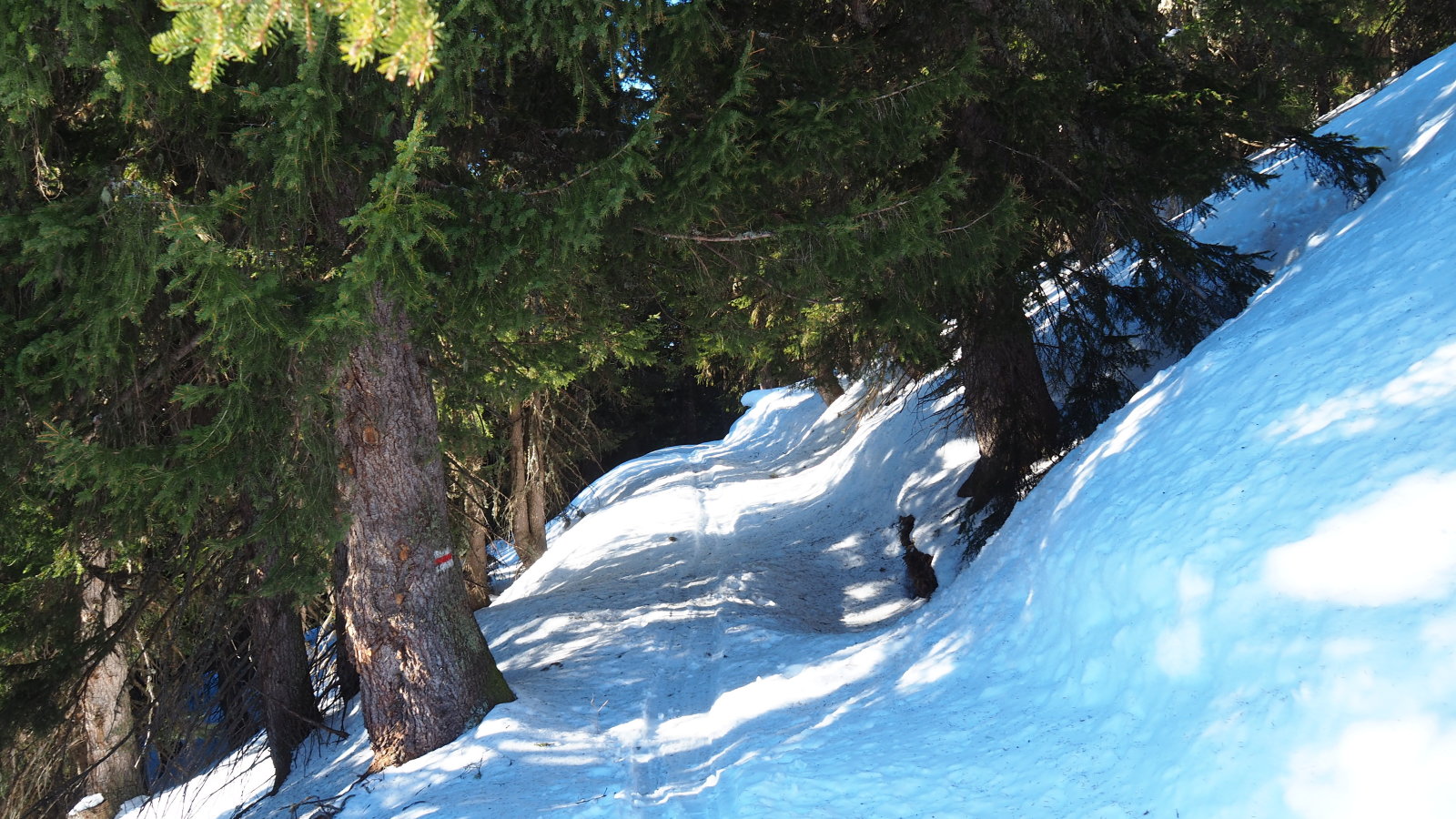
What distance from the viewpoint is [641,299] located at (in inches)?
339

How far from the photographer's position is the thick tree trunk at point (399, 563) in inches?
242

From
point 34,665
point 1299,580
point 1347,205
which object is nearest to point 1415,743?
point 1299,580

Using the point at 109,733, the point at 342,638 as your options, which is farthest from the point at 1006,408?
the point at 109,733

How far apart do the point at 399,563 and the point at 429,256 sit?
7.27 ft

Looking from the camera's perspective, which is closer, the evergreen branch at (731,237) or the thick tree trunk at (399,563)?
the thick tree trunk at (399,563)

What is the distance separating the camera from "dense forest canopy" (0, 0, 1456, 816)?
Result: 498cm

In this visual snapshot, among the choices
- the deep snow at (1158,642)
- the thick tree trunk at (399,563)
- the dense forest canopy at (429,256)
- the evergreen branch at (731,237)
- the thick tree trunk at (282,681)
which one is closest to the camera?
the deep snow at (1158,642)

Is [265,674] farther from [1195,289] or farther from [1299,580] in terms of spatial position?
[1195,289]

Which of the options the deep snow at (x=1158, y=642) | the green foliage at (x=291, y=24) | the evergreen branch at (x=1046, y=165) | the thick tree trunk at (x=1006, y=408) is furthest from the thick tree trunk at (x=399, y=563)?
the evergreen branch at (x=1046, y=165)

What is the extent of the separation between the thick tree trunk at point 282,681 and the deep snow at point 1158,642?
237 mm

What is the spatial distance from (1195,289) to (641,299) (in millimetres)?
5299

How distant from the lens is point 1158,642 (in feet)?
15.3

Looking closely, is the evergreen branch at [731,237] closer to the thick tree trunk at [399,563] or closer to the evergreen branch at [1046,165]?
the thick tree trunk at [399,563]

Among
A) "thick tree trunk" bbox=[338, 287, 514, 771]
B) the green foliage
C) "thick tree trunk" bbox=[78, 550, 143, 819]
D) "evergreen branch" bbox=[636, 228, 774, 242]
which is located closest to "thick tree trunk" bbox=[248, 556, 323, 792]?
"thick tree trunk" bbox=[78, 550, 143, 819]
